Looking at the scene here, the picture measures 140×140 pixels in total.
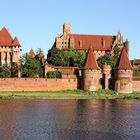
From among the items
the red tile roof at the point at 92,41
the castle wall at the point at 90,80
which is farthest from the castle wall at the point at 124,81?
the red tile roof at the point at 92,41

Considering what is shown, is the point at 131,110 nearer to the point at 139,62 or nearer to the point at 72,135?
the point at 72,135

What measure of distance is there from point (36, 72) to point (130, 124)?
38672 mm

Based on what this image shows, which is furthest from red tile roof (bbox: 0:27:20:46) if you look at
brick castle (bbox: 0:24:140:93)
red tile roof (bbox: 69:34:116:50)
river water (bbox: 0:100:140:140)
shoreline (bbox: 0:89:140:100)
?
river water (bbox: 0:100:140:140)

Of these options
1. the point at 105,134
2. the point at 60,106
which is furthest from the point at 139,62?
the point at 105,134

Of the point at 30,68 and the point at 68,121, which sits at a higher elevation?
the point at 30,68

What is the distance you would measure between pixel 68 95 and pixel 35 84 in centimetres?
729

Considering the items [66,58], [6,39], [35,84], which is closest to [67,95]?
[35,84]

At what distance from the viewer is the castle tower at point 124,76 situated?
70.7 meters

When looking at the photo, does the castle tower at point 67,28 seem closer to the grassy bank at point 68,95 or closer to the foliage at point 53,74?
the foliage at point 53,74

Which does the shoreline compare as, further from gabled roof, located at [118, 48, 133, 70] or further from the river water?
the river water

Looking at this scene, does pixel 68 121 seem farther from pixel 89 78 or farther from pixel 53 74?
pixel 53 74

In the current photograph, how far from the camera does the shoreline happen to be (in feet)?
206

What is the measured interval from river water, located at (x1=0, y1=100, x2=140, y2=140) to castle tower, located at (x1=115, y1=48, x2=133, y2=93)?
54.7ft

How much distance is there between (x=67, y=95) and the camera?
6544cm
